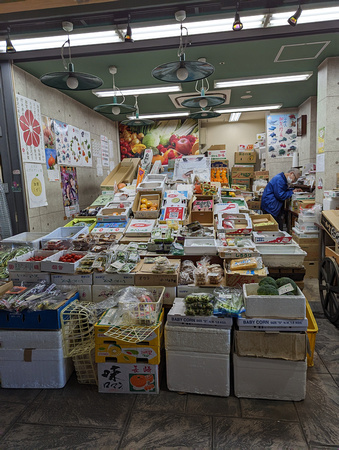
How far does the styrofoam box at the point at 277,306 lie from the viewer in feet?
7.26

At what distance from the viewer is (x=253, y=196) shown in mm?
9078

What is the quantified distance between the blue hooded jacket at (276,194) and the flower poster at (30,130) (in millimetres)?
4695

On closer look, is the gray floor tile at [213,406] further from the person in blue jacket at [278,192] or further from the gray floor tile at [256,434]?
the person in blue jacket at [278,192]

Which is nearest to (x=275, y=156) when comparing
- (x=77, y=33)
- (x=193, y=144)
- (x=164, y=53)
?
(x=193, y=144)

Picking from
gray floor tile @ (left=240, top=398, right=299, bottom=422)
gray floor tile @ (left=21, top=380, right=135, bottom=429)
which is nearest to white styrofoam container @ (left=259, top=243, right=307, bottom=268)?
gray floor tile @ (left=240, top=398, right=299, bottom=422)

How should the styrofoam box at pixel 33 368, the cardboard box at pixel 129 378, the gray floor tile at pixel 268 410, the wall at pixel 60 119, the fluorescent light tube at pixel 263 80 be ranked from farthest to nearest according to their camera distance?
1. the fluorescent light tube at pixel 263 80
2. the wall at pixel 60 119
3. the styrofoam box at pixel 33 368
4. the cardboard box at pixel 129 378
5. the gray floor tile at pixel 268 410

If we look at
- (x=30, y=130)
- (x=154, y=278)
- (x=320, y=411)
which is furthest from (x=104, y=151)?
(x=320, y=411)

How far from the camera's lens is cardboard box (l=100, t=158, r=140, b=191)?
20.2 ft

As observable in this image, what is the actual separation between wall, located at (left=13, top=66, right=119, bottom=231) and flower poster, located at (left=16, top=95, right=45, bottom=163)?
0.15 meters

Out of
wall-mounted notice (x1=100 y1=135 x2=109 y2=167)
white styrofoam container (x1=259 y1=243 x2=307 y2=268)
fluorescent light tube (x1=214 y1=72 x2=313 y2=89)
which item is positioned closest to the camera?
white styrofoam container (x1=259 y1=243 x2=307 y2=268)

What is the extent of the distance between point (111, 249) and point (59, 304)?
3.14ft

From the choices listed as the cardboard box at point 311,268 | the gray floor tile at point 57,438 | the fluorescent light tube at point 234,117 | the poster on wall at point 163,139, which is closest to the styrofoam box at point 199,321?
the gray floor tile at point 57,438

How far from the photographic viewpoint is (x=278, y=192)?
6.71 metres

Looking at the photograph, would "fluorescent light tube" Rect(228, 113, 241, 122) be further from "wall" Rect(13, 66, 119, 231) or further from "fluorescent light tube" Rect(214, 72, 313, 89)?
"wall" Rect(13, 66, 119, 231)
